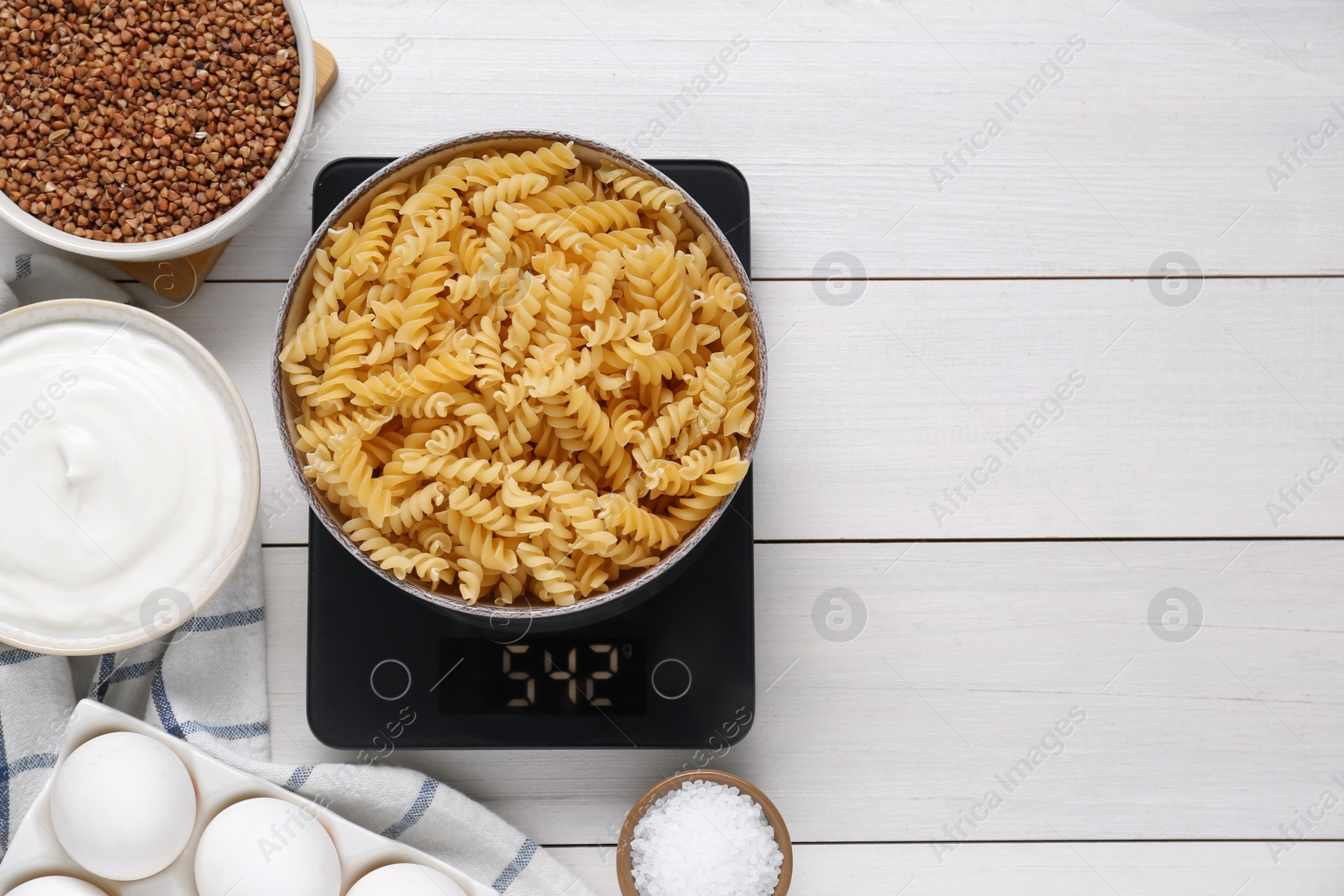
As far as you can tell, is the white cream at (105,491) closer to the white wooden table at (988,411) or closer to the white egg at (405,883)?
the white wooden table at (988,411)

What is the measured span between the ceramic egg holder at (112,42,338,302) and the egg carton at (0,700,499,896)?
43 centimetres

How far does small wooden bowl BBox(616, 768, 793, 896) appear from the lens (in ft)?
3.37

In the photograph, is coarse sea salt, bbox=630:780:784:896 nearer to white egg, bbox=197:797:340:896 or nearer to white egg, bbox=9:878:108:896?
white egg, bbox=197:797:340:896

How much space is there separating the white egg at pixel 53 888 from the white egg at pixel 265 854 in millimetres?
101

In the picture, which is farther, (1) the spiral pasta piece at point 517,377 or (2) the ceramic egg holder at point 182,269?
(2) the ceramic egg holder at point 182,269

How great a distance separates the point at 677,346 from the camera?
0.83 meters

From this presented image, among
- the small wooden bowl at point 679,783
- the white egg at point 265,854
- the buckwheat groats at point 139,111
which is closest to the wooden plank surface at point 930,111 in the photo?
the buckwheat groats at point 139,111

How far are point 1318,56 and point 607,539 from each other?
3.41ft

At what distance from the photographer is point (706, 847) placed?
3.37ft

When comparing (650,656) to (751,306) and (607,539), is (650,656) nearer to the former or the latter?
(607,539)

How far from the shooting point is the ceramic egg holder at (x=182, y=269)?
107 cm

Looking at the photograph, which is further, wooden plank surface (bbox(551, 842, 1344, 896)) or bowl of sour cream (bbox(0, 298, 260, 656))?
wooden plank surface (bbox(551, 842, 1344, 896))

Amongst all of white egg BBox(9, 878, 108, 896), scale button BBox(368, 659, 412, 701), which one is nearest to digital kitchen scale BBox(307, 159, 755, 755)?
scale button BBox(368, 659, 412, 701)

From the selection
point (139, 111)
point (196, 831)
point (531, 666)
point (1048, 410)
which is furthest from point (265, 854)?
point (1048, 410)
